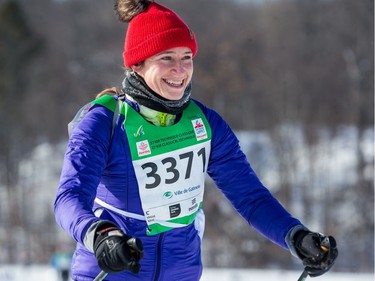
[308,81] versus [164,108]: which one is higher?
[308,81]

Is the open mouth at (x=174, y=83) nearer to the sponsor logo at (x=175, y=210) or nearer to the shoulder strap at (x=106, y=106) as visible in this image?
Result: the shoulder strap at (x=106, y=106)

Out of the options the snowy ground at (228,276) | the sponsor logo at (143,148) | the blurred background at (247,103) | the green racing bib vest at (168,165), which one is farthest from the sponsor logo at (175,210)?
the blurred background at (247,103)

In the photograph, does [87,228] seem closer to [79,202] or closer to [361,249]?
[79,202]

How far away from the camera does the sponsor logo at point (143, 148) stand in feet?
8.34

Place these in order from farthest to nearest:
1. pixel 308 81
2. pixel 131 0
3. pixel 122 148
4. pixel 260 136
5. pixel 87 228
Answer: pixel 308 81
pixel 260 136
pixel 131 0
pixel 122 148
pixel 87 228

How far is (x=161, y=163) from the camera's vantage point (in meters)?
2.58

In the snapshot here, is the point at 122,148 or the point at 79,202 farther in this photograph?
the point at 122,148

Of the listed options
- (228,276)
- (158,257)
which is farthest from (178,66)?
(228,276)

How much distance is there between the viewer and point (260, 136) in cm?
2608

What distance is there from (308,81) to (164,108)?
83.9 feet

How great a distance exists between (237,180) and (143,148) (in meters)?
0.40

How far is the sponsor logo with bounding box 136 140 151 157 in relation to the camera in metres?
2.54

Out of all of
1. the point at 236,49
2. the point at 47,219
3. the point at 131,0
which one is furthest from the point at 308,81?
the point at 131,0

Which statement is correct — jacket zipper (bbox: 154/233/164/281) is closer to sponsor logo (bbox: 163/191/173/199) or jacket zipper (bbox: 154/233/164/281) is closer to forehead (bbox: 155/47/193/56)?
sponsor logo (bbox: 163/191/173/199)
